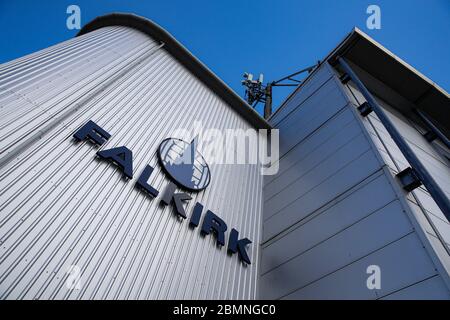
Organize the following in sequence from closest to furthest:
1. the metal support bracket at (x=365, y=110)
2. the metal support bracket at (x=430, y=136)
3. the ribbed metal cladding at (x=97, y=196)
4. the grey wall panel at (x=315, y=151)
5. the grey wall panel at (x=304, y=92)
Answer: the ribbed metal cladding at (x=97, y=196), the grey wall panel at (x=315, y=151), the metal support bracket at (x=365, y=110), the grey wall panel at (x=304, y=92), the metal support bracket at (x=430, y=136)

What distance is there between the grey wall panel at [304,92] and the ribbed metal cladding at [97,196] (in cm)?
383

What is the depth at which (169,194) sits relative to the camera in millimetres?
5461

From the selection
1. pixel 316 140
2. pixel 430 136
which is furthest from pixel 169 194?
pixel 430 136

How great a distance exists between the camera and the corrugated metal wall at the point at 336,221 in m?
4.20

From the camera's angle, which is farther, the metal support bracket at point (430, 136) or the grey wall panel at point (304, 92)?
the metal support bracket at point (430, 136)

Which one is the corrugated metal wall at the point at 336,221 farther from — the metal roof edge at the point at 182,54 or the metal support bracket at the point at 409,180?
the metal roof edge at the point at 182,54

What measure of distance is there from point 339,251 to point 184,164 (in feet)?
10.3

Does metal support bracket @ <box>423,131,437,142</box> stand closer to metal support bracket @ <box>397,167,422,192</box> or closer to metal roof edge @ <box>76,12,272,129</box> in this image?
metal roof edge @ <box>76,12,272,129</box>

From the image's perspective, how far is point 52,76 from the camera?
16.8 ft

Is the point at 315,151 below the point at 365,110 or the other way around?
below

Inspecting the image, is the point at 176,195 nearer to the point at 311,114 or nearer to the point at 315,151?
the point at 315,151

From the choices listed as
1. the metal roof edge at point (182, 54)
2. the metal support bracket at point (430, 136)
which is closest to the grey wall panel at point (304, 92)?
the metal roof edge at point (182, 54)

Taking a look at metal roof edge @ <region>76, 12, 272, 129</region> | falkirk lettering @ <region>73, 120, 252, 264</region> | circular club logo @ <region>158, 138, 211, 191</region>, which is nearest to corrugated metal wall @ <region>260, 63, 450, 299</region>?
falkirk lettering @ <region>73, 120, 252, 264</region>
